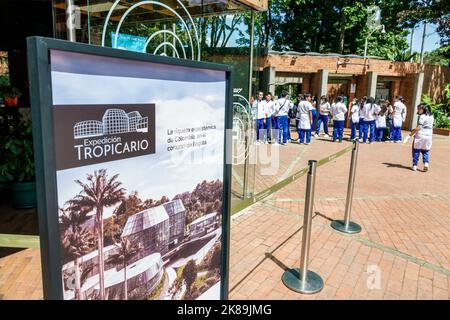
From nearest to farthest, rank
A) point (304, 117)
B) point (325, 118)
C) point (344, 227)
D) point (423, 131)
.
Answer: point (344, 227)
point (423, 131)
point (304, 117)
point (325, 118)

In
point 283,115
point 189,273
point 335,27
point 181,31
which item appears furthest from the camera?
point 335,27

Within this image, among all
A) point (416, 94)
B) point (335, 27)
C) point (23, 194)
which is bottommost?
point (23, 194)

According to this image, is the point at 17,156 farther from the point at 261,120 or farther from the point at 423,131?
the point at 261,120

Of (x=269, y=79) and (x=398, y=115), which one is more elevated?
(x=269, y=79)

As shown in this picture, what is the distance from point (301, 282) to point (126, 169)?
8.49 feet

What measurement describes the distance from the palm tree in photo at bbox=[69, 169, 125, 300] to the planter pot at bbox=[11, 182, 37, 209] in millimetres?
4410

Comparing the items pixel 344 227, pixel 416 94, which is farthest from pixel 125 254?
pixel 416 94

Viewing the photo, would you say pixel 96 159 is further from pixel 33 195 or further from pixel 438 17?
pixel 438 17

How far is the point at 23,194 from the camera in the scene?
17.4 ft

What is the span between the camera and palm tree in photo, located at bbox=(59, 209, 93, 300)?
4.57 ft

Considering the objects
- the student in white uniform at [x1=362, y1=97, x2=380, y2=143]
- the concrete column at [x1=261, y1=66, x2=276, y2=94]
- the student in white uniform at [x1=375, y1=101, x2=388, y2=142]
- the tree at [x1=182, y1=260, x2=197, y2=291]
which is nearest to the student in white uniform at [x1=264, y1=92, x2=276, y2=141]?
the concrete column at [x1=261, y1=66, x2=276, y2=94]

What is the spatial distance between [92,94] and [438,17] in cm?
2249

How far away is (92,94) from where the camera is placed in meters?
1.41
